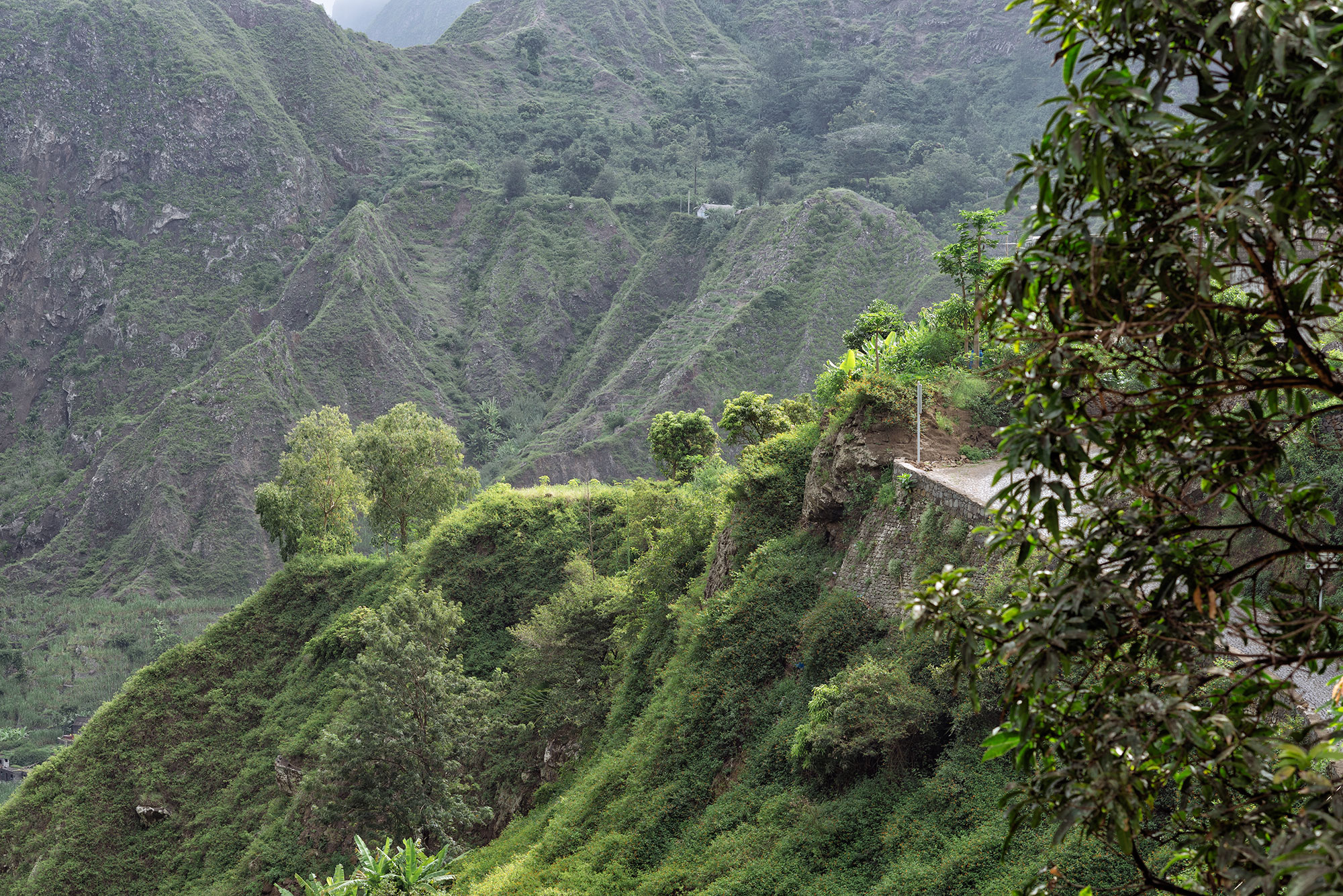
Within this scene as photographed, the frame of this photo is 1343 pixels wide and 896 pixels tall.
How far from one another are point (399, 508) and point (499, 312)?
47.3 meters

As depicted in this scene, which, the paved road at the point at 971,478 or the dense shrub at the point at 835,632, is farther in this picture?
the dense shrub at the point at 835,632

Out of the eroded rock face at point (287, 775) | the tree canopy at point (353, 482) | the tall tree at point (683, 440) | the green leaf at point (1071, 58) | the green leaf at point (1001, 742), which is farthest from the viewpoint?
the tree canopy at point (353, 482)

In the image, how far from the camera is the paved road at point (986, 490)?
24.2ft

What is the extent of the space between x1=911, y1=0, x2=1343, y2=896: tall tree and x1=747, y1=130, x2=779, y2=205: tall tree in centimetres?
8697

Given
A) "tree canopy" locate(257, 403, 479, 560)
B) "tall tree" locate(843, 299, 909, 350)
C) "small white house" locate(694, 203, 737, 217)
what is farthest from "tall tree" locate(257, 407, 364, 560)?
"small white house" locate(694, 203, 737, 217)

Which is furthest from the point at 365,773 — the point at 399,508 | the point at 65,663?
the point at 65,663

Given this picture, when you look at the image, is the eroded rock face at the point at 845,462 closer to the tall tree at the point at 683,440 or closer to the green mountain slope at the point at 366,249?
the tall tree at the point at 683,440

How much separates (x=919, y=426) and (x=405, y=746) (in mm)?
13808

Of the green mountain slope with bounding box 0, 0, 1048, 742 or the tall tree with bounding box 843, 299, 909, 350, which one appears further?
the green mountain slope with bounding box 0, 0, 1048, 742

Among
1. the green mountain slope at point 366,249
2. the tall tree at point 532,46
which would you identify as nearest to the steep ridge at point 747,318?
the green mountain slope at point 366,249

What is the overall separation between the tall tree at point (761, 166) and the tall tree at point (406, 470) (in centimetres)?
5674

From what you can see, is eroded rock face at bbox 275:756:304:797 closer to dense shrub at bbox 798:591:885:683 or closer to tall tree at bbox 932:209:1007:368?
dense shrub at bbox 798:591:885:683

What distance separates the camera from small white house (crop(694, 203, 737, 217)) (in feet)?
271

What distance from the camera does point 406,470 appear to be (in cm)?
3597
